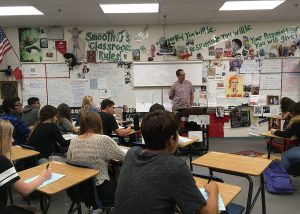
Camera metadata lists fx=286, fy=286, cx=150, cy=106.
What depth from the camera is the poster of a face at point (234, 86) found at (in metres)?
6.58

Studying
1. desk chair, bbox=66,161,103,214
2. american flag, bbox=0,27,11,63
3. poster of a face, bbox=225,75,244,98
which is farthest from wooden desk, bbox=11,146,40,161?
poster of a face, bbox=225,75,244,98

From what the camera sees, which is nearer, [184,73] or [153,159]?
[153,159]

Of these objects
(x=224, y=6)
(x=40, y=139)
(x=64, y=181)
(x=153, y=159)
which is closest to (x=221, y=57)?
(x=224, y=6)

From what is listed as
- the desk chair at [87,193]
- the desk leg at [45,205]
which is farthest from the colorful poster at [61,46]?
the desk chair at [87,193]

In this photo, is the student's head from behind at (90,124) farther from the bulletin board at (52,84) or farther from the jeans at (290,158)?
the bulletin board at (52,84)

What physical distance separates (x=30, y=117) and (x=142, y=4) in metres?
2.62

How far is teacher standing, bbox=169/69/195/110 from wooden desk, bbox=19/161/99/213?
393 cm

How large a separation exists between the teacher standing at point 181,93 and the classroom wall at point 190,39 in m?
0.84

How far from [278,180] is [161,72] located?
12.2 ft

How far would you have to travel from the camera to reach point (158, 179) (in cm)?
122

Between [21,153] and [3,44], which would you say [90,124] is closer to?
[21,153]

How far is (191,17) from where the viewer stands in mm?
5906

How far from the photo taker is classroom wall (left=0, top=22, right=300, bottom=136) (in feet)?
21.3

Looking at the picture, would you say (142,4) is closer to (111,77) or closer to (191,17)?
(191,17)
